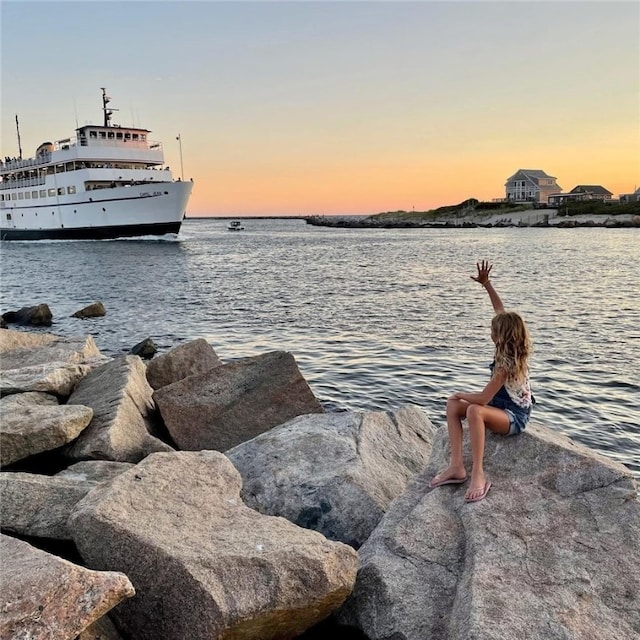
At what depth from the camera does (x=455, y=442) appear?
460cm

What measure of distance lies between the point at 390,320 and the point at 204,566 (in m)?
14.6

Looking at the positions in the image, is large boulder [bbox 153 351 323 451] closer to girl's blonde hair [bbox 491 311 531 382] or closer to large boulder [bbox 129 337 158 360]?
girl's blonde hair [bbox 491 311 531 382]

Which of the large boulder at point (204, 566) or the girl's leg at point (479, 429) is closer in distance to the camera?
the large boulder at point (204, 566)

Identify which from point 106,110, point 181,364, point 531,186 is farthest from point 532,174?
point 181,364

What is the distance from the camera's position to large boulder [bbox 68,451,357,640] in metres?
3.19

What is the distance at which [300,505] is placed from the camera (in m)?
4.86

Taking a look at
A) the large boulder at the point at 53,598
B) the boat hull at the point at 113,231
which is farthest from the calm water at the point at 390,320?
the boat hull at the point at 113,231

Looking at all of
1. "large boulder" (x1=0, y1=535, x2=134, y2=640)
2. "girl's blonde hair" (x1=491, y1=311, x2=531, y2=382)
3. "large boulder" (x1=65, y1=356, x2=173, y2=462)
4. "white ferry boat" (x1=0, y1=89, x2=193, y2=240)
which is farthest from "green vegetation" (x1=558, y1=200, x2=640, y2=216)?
"large boulder" (x1=0, y1=535, x2=134, y2=640)

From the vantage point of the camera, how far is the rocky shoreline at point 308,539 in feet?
10.4

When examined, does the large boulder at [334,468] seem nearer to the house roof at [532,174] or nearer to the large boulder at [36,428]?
the large boulder at [36,428]

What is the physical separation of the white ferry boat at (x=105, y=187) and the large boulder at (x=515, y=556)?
175ft

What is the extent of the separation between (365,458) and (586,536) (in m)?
1.99

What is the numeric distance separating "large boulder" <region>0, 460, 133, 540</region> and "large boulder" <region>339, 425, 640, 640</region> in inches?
78.5

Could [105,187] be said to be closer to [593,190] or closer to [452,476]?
[452,476]
